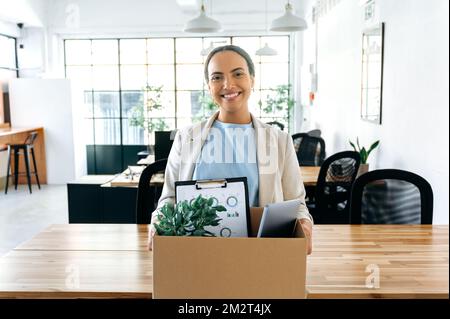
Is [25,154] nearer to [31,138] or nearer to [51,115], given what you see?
[31,138]

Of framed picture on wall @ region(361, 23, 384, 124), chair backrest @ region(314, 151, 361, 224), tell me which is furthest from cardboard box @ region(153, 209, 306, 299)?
framed picture on wall @ region(361, 23, 384, 124)

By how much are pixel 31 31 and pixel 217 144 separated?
8.13 meters

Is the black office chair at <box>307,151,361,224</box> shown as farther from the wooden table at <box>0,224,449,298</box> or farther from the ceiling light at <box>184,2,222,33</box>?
the ceiling light at <box>184,2,222,33</box>

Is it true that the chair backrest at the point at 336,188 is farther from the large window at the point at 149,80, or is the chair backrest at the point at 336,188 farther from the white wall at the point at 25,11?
the white wall at the point at 25,11

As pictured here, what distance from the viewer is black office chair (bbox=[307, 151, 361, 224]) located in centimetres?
336

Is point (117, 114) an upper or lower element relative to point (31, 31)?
lower

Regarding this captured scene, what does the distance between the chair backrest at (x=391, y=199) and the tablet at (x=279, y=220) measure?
1097 mm

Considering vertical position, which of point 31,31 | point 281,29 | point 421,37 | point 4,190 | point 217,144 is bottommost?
point 4,190

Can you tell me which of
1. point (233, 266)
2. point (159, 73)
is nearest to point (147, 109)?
point (159, 73)

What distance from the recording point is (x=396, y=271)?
1.37 m

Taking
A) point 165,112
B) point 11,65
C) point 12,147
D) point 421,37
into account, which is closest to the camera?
point 421,37

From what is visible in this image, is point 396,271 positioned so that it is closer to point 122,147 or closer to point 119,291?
point 119,291

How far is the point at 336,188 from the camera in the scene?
345 cm

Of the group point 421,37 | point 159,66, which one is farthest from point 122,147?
point 421,37
